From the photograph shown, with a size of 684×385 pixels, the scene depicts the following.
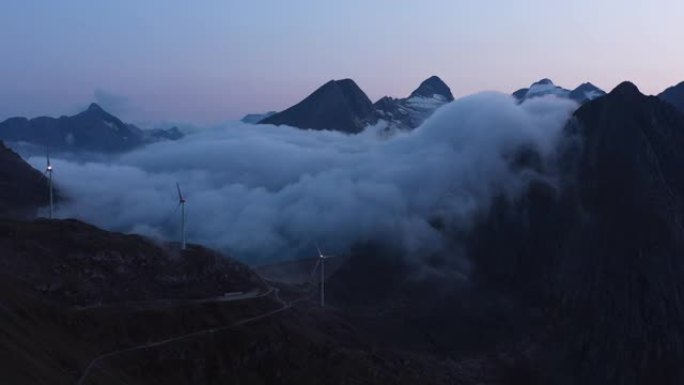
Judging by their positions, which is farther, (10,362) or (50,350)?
(50,350)

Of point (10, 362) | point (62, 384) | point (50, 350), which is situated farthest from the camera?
point (50, 350)

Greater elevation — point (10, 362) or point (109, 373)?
point (10, 362)

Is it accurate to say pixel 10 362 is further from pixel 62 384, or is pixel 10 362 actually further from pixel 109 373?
pixel 109 373

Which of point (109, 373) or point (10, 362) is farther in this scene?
point (109, 373)

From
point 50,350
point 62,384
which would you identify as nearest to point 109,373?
point 50,350

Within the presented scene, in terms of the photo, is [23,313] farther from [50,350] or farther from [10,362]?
[10,362]

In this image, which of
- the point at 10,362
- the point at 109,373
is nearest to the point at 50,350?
the point at 109,373

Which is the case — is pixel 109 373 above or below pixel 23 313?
below

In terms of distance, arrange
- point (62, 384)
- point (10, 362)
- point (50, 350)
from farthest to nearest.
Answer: point (50, 350) < point (62, 384) < point (10, 362)

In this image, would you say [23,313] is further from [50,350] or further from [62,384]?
[62,384]
